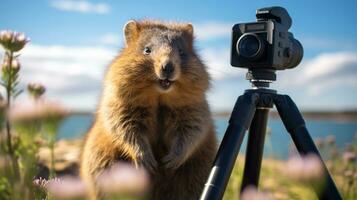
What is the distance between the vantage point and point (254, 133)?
3.07 m

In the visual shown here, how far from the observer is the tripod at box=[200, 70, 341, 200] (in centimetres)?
254

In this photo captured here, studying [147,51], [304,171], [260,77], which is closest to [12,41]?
[304,171]

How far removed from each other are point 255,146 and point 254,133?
83 millimetres

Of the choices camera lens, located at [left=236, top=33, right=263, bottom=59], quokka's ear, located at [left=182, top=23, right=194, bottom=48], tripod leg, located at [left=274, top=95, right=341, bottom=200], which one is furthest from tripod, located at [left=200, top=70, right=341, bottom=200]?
quokka's ear, located at [left=182, top=23, right=194, bottom=48]

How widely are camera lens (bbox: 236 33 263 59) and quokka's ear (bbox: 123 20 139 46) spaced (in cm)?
88

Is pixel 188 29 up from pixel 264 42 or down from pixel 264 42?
up

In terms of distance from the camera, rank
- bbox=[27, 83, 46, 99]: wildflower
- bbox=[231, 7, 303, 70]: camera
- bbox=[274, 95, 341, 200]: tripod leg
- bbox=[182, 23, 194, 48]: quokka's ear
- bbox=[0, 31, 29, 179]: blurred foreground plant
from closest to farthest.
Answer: bbox=[0, 31, 29, 179]: blurred foreground plant, bbox=[27, 83, 46, 99]: wildflower, bbox=[274, 95, 341, 200]: tripod leg, bbox=[231, 7, 303, 70]: camera, bbox=[182, 23, 194, 48]: quokka's ear

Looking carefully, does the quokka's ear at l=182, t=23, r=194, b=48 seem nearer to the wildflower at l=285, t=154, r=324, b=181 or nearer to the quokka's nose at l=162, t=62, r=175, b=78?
the quokka's nose at l=162, t=62, r=175, b=78

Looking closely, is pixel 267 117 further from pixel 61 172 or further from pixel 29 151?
pixel 61 172

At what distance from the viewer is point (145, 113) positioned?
10.4 ft

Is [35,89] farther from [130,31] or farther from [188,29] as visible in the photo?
[188,29]

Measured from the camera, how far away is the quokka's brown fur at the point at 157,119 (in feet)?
10.1

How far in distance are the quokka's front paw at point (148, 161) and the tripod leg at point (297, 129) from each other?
848 millimetres

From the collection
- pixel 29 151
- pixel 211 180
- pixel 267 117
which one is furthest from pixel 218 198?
pixel 29 151
